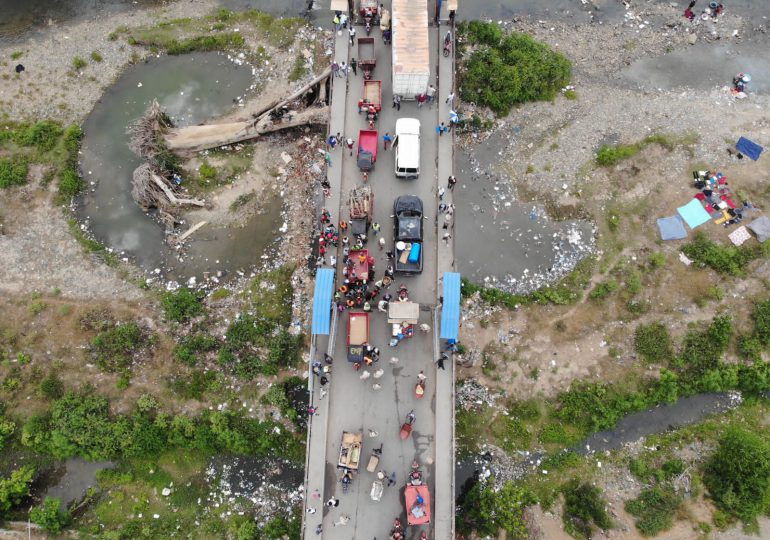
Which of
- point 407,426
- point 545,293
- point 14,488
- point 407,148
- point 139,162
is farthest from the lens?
point 139,162

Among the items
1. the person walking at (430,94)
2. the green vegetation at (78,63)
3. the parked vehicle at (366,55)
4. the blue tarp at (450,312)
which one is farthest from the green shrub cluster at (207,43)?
the blue tarp at (450,312)

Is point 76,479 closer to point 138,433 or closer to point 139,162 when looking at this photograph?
point 138,433

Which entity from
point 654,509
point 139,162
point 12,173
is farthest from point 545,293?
point 12,173

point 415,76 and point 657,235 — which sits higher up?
point 415,76

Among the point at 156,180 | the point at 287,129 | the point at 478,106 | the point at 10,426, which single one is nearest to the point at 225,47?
the point at 287,129

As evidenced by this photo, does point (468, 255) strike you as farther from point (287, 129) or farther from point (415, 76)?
point (287, 129)

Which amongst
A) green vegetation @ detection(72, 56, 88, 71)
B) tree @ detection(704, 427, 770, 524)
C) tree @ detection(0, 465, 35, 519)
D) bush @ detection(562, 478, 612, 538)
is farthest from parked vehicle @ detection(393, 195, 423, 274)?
green vegetation @ detection(72, 56, 88, 71)

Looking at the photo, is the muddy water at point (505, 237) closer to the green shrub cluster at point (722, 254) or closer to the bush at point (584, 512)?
the green shrub cluster at point (722, 254)
